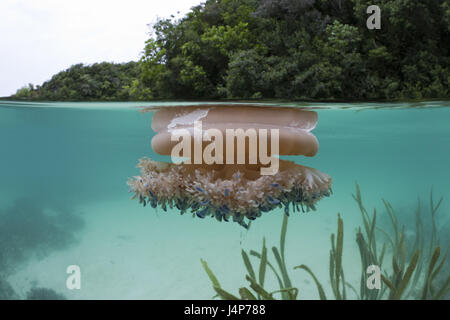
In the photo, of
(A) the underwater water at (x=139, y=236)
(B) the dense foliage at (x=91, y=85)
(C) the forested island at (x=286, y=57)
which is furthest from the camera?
(B) the dense foliage at (x=91, y=85)

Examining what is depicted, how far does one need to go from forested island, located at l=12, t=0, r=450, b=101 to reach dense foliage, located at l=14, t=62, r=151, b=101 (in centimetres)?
4

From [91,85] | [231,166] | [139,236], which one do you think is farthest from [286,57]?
[231,166]

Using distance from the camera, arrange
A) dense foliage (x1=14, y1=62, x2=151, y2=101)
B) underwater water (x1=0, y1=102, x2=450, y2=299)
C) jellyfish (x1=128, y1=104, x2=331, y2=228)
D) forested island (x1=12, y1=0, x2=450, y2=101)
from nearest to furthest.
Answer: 1. jellyfish (x1=128, y1=104, x2=331, y2=228)
2. underwater water (x1=0, y1=102, x2=450, y2=299)
3. forested island (x1=12, y1=0, x2=450, y2=101)
4. dense foliage (x1=14, y1=62, x2=151, y2=101)

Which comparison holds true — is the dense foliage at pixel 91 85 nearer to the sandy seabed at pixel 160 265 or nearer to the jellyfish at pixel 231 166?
the sandy seabed at pixel 160 265

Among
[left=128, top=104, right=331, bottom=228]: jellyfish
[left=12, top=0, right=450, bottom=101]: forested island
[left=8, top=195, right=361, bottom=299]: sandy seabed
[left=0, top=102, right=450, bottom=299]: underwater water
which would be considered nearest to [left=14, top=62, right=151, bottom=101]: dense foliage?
[left=12, top=0, right=450, bottom=101]: forested island

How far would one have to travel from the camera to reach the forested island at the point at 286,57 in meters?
11.2

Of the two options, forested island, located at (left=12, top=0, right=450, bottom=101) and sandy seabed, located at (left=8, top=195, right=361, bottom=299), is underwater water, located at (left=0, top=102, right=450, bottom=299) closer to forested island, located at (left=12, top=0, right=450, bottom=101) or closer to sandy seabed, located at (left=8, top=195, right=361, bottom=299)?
sandy seabed, located at (left=8, top=195, right=361, bottom=299)

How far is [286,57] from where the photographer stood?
11.6 m

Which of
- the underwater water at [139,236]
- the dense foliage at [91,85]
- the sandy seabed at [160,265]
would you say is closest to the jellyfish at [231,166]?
the underwater water at [139,236]

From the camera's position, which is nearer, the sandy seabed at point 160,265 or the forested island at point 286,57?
the sandy seabed at point 160,265

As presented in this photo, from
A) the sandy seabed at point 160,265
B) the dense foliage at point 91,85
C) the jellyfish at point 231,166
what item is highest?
the dense foliage at point 91,85

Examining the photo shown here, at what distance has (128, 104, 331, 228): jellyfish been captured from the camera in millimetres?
2244

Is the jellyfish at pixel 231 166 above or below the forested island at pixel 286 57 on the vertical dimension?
below

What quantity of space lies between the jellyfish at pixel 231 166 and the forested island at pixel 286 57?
8.45 meters
